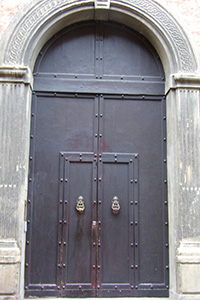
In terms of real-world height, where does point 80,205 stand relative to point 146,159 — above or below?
below

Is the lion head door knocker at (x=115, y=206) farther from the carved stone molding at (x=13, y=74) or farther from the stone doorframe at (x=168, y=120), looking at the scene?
the carved stone molding at (x=13, y=74)

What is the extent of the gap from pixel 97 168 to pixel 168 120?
3.87 feet

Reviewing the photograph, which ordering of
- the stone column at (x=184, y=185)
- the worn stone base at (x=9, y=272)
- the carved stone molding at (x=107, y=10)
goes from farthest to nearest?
the carved stone molding at (x=107, y=10) → the stone column at (x=184, y=185) → the worn stone base at (x=9, y=272)

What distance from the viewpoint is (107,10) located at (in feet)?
16.9

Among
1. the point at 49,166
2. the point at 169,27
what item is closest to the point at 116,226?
the point at 49,166

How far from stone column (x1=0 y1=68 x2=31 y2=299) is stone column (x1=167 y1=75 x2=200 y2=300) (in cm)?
190

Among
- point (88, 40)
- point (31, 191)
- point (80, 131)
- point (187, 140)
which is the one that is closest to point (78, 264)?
point (31, 191)

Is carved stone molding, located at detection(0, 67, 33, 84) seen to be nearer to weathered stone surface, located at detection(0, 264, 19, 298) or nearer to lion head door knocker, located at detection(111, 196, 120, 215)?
lion head door knocker, located at detection(111, 196, 120, 215)

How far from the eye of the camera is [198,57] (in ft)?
16.2

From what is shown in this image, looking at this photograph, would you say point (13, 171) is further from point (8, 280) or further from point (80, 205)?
point (8, 280)

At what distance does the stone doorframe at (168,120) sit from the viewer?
4.48 meters

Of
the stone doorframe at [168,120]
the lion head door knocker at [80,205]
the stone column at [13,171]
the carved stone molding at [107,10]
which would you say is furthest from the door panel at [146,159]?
the stone column at [13,171]

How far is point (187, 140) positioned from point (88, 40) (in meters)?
2.03

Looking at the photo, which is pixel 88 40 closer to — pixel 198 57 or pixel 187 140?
pixel 198 57
